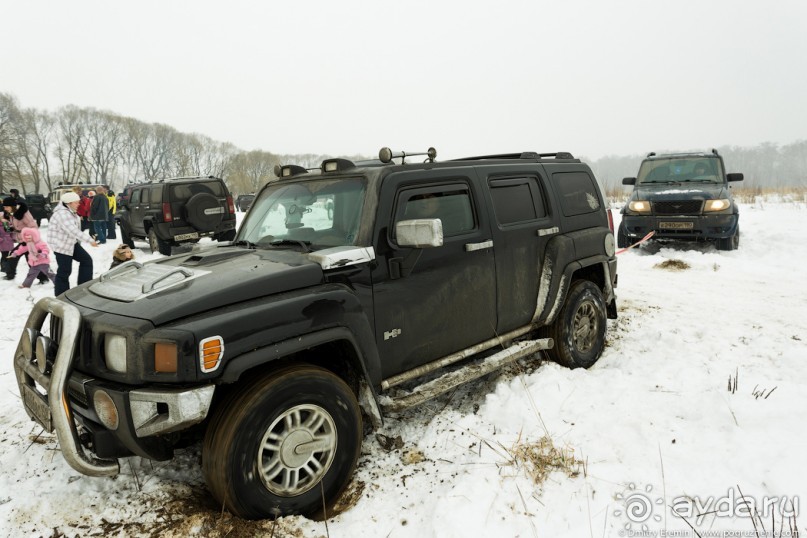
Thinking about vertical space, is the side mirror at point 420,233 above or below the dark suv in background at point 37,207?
below

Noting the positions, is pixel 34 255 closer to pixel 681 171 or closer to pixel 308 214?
pixel 308 214

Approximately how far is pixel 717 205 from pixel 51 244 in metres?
12.2

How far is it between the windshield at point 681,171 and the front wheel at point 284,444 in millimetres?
10948

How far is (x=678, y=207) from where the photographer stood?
10.3m

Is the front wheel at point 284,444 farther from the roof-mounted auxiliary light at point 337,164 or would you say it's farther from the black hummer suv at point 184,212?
the black hummer suv at point 184,212

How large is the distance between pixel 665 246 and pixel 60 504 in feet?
39.1

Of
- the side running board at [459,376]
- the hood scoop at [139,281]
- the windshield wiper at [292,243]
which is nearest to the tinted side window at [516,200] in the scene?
the side running board at [459,376]

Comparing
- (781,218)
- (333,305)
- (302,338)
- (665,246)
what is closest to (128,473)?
(302,338)

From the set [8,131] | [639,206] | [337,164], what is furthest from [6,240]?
[8,131]

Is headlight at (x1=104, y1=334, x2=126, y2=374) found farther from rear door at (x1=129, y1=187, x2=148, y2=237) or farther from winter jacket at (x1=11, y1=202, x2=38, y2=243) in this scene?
rear door at (x1=129, y1=187, x2=148, y2=237)

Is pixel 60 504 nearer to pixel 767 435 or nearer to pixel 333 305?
pixel 333 305

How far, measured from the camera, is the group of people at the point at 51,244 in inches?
290

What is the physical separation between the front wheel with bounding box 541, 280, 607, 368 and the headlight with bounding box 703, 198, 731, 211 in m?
6.80

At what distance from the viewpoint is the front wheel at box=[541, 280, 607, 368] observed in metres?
4.51
